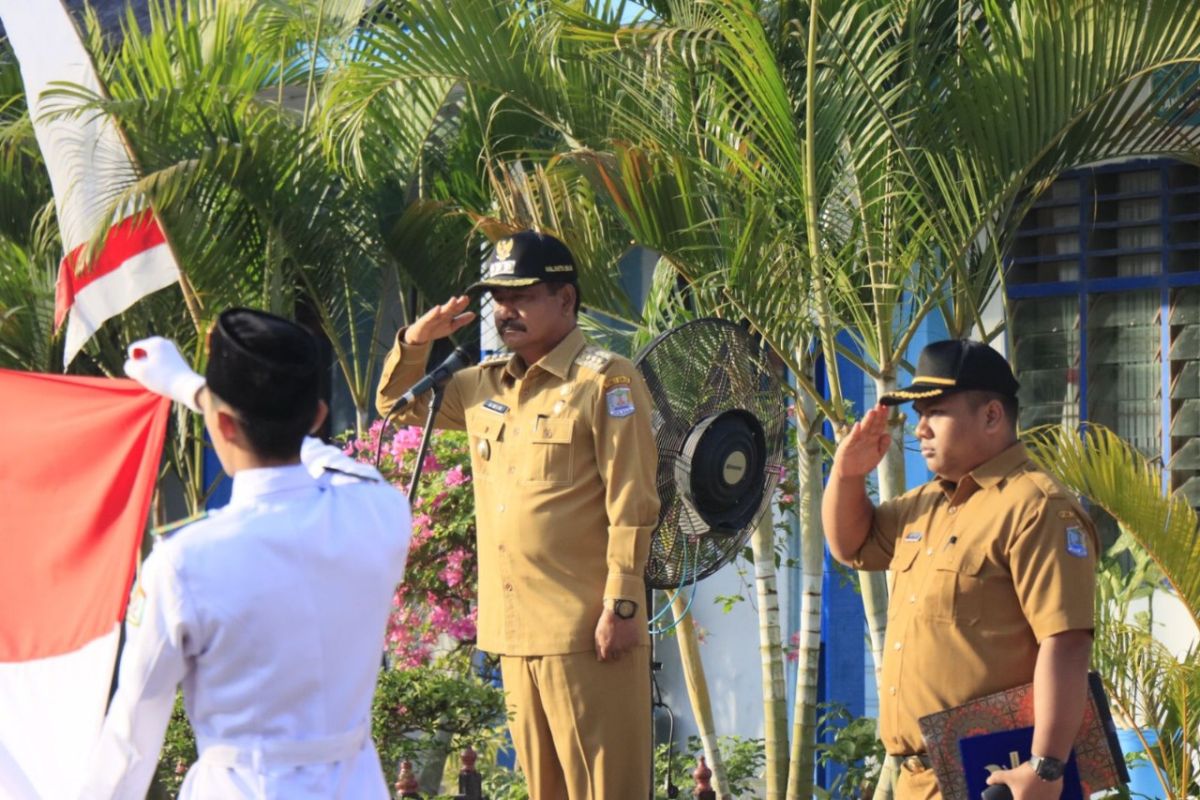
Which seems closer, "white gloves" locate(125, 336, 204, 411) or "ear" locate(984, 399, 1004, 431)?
"white gloves" locate(125, 336, 204, 411)

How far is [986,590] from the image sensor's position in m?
3.96

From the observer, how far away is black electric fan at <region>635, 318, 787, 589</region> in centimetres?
521

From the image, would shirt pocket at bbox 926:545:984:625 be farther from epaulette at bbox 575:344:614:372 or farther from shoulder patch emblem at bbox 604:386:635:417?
epaulette at bbox 575:344:614:372

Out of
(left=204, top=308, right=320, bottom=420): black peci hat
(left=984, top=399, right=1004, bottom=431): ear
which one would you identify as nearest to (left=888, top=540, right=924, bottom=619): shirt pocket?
(left=984, top=399, right=1004, bottom=431): ear

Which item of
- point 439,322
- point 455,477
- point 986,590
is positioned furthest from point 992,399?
point 455,477

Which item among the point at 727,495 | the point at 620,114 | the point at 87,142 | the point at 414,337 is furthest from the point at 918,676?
the point at 87,142

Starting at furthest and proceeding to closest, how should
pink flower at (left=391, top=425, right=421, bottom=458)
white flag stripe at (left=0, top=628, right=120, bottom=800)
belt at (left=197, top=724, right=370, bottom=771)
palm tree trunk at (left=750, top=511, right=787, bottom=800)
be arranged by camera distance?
pink flower at (left=391, top=425, right=421, bottom=458)
palm tree trunk at (left=750, top=511, right=787, bottom=800)
white flag stripe at (left=0, top=628, right=120, bottom=800)
belt at (left=197, top=724, right=370, bottom=771)

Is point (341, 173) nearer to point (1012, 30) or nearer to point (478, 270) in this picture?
point (478, 270)

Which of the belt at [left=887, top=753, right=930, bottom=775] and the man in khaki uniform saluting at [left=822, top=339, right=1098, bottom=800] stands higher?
the man in khaki uniform saluting at [left=822, top=339, right=1098, bottom=800]

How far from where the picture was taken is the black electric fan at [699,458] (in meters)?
5.21

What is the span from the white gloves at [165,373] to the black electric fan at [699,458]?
7.56 feet

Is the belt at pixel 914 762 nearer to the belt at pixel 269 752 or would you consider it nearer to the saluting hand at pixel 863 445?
the saluting hand at pixel 863 445

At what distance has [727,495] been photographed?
17.3 feet

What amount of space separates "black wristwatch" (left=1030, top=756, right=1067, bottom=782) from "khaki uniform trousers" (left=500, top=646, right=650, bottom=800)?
1.29m
